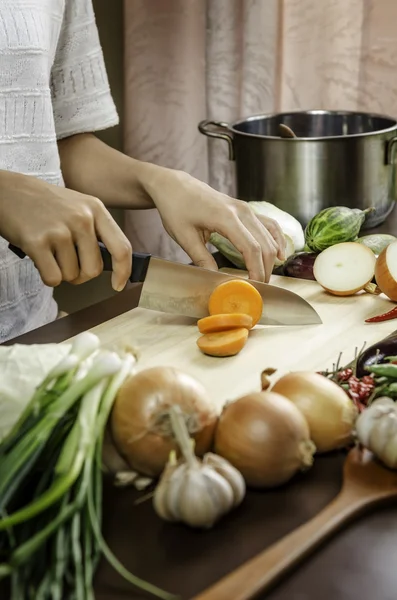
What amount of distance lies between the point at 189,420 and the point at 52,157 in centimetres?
94

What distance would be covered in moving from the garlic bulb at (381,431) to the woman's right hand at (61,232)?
489 millimetres

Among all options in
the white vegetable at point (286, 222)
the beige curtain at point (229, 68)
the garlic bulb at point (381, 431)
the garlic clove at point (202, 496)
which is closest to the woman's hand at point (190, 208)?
the white vegetable at point (286, 222)

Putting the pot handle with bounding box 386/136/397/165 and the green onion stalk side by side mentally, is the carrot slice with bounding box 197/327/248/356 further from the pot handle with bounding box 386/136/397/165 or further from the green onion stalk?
the pot handle with bounding box 386/136/397/165

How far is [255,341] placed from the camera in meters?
1.22

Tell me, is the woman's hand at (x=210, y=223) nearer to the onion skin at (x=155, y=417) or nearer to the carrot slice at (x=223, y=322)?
the carrot slice at (x=223, y=322)

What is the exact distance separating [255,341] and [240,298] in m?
0.07

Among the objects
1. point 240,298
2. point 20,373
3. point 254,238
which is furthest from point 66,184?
point 20,373

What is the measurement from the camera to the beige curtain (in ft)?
6.71

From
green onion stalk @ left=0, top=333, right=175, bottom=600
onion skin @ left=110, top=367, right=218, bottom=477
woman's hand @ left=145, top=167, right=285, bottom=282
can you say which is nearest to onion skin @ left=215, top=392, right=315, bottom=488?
onion skin @ left=110, top=367, right=218, bottom=477

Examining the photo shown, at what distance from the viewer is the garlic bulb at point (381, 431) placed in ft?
2.56

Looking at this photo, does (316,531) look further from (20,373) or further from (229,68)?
(229,68)

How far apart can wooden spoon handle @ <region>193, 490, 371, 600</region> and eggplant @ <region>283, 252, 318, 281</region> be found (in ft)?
2.50

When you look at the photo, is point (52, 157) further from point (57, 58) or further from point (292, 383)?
point (292, 383)

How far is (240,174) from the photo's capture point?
1732mm
